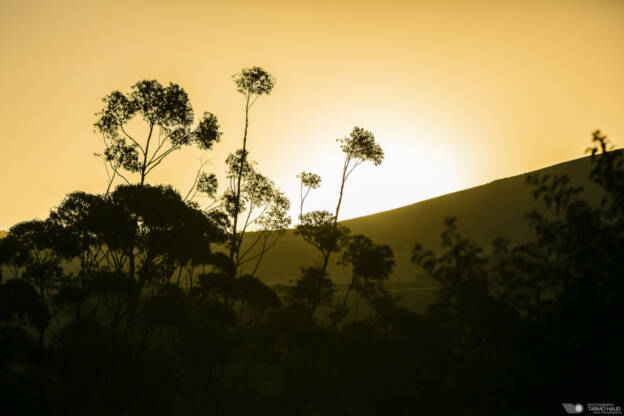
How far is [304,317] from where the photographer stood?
3378 centimetres

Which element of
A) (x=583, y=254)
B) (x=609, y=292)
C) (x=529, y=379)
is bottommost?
(x=529, y=379)

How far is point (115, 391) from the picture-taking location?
A: 22.3m

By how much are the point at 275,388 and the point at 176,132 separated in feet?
71.5

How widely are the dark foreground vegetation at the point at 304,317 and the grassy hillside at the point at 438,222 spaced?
5273cm

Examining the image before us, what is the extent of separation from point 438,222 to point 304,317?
242ft

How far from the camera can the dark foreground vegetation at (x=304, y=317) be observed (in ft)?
15.3

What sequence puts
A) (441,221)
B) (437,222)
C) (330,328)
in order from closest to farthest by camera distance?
(330,328) < (441,221) < (437,222)

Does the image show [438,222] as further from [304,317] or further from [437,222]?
[304,317]

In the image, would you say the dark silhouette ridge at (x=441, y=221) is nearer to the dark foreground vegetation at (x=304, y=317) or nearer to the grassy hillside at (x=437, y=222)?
the grassy hillside at (x=437, y=222)

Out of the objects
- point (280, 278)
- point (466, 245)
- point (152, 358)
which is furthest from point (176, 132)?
point (280, 278)

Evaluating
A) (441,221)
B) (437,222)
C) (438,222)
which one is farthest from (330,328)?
(437,222)

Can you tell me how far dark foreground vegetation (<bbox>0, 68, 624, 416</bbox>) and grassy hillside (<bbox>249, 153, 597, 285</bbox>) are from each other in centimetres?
5273

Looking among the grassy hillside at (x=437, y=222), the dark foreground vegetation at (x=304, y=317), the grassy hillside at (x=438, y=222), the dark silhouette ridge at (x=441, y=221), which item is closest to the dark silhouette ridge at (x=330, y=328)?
the dark foreground vegetation at (x=304, y=317)

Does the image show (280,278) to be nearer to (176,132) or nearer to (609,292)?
(176,132)
